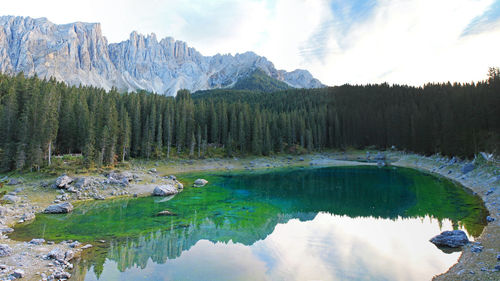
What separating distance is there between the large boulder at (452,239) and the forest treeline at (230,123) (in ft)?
112

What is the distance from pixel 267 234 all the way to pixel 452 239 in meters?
13.1

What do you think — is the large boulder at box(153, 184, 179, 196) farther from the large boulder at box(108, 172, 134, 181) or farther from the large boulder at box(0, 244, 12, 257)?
the large boulder at box(0, 244, 12, 257)

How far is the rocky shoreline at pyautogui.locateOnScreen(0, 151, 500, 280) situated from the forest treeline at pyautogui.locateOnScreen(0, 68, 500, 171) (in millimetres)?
5865

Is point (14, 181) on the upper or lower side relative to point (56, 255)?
upper

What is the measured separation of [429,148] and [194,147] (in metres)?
67.5

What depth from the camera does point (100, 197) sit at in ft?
112

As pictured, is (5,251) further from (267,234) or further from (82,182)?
(82,182)

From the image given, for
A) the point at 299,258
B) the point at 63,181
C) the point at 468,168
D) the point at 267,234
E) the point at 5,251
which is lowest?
the point at 267,234

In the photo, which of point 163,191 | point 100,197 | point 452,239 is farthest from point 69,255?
point 452,239

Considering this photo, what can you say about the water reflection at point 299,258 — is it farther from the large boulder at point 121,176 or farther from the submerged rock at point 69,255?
the large boulder at point 121,176

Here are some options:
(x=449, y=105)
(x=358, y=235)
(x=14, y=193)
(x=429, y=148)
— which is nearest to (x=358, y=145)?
(x=429, y=148)

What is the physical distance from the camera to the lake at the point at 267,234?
15.1 meters

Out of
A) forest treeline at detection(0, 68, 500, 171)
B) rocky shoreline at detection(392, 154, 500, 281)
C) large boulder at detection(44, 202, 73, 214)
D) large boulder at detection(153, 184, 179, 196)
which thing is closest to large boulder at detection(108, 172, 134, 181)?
forest treeline at detection(0, 68, 500, 171)

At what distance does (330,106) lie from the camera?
128 meters
